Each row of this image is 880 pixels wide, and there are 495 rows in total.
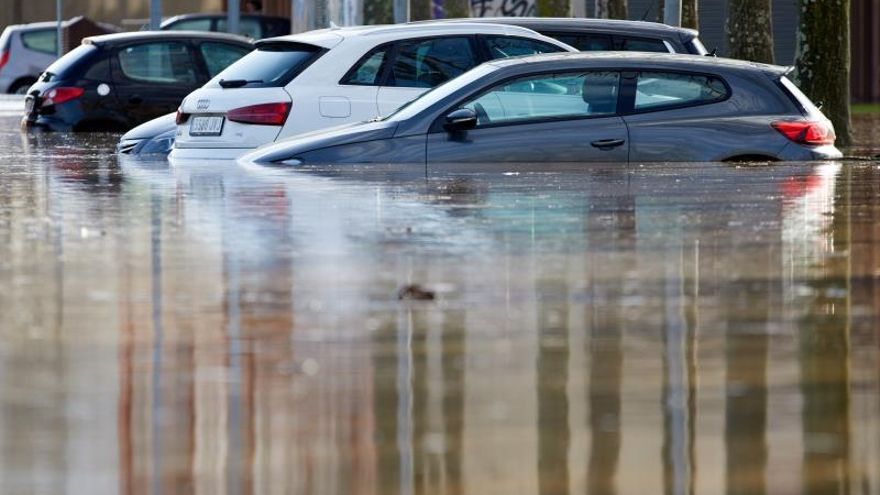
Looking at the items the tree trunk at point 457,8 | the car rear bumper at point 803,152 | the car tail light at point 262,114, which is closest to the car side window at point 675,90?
the car rear bumper at point 803,152

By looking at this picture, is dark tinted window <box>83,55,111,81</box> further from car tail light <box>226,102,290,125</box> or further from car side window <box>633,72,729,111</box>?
car side window <box>633,72,729,111</box>

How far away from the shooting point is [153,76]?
29547mm

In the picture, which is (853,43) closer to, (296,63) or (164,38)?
(164,38)

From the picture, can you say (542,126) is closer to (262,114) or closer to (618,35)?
(262,114)

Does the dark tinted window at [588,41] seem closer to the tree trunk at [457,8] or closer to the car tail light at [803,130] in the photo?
the car tail light at [803,130]

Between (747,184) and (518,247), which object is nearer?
(518,247)

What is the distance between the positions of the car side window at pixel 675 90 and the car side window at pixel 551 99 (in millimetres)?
214

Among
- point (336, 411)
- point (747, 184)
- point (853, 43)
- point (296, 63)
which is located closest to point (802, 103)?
Result: point (747, 184)

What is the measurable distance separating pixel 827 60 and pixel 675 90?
32.2 ft

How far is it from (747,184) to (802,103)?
2.02 meters

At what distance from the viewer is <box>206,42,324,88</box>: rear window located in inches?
784

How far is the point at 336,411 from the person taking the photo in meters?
6.97

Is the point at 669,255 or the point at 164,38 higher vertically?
the point at 164,38

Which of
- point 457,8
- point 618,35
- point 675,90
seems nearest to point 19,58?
point 457,8
